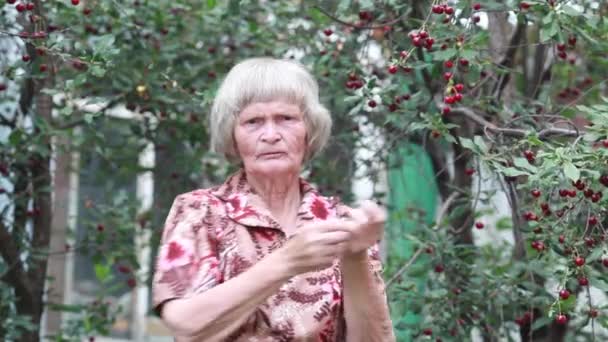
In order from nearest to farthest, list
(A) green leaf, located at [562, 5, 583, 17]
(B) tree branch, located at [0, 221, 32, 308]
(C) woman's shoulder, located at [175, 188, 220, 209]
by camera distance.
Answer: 1. (C) woman's shoulder, located at [175, 188, 220, 209]
2. (A) green leaf, located at [562, 5, 583, 17]
3. (B) tree branch, located at [0, 221, 32, 308]

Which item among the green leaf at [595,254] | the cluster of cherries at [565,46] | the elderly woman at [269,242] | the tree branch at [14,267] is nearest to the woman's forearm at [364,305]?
the elderly woman at [269,242]

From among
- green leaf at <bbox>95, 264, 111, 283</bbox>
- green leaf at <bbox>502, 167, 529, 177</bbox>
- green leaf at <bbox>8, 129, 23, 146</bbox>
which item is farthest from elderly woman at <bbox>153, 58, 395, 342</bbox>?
green leaf at <bbox>95, 264, 111, 283</bbox>

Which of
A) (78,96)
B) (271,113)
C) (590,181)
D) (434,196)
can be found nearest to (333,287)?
(271,113)

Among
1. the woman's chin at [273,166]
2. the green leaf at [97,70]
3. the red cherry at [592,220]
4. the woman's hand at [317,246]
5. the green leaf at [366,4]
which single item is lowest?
the red cherry at [592,220]

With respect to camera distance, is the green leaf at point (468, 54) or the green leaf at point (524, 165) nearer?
the green leaf at point (524, 165)

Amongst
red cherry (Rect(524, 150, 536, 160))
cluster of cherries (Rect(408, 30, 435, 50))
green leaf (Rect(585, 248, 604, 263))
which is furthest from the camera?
cluster of cherries (Rect(408, 30, 435, 50))

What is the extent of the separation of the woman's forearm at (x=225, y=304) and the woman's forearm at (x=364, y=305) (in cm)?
22

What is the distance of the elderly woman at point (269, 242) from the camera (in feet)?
7.45

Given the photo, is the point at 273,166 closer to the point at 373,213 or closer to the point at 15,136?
the point at 373,213

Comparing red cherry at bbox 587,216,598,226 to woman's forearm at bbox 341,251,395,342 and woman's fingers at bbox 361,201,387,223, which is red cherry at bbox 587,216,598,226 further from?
woman's fingers at bbox 361,201,387,223

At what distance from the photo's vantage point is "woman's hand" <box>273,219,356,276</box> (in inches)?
87.5

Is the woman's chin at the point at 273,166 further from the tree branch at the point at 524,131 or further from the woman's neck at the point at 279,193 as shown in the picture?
the tree branch at the point at 524,131

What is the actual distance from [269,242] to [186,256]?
8.4 inches

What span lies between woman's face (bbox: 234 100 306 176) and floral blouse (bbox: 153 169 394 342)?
0.30 feet
